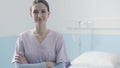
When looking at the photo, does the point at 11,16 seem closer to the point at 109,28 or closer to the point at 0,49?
the point at 0,49

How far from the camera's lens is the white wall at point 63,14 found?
3197mm

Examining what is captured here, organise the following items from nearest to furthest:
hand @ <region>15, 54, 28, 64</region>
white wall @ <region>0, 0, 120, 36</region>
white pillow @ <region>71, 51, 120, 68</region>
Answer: hand @ <region>15, 54, 28, 64</region> → white pillow @ <region>71, 51, 120, 68</region> → white wall @ <region>0, 0, 120, 36</region>

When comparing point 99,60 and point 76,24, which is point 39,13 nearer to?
point 99,60

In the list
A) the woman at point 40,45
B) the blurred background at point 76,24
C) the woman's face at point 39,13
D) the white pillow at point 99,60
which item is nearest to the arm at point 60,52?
the woman at point 40,45

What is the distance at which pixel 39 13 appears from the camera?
1.39 m

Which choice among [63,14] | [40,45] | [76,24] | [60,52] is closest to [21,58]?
[40,45]

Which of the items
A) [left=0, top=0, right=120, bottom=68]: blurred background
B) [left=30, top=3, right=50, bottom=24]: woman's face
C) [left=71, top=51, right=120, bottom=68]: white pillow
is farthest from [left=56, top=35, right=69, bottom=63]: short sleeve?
[left=0, top=0, right=120, bottom=68]: blurred background

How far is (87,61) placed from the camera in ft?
8.86

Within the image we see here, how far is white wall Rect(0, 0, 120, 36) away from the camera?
10.5 feet

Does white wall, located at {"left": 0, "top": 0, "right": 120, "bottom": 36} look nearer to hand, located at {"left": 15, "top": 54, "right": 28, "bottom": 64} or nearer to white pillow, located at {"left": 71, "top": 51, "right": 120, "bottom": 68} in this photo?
white pillow, located at {"left": 71, "top": 51, "right": 120, "bottom": 68}

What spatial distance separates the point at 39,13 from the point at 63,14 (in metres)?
2.26

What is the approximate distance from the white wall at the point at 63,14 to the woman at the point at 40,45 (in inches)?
71.3

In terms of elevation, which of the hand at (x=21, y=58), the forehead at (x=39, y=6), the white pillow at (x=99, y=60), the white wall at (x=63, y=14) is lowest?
the white pillow at (x=99, y=60)

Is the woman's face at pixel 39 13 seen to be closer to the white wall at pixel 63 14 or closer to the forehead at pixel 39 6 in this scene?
the forehead at pixel 39 6
